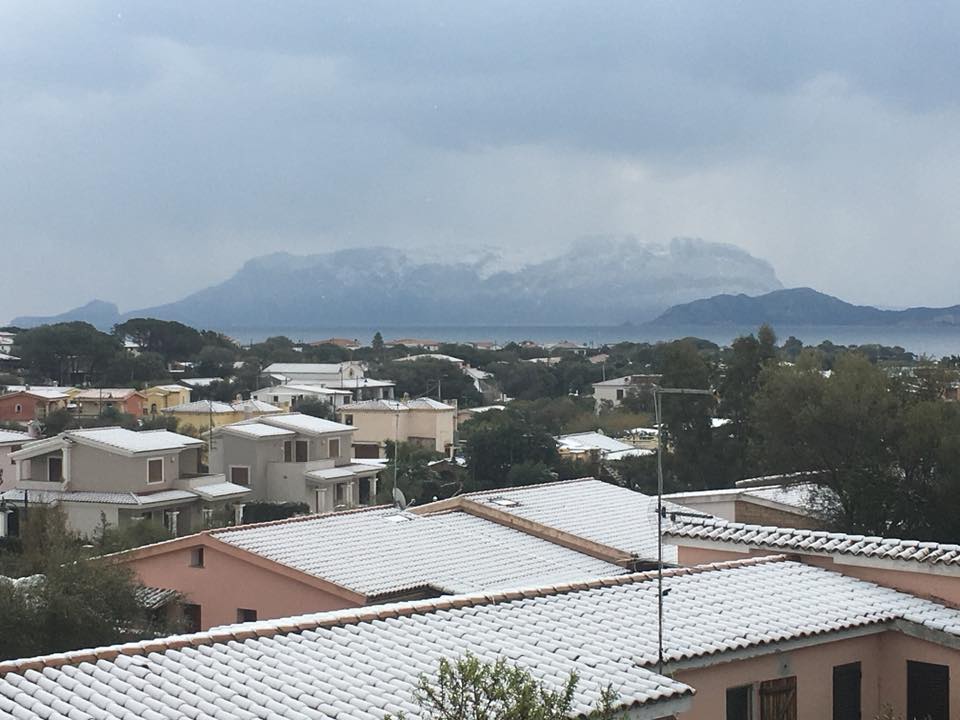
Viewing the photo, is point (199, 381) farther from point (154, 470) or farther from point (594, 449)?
point (154, 470)

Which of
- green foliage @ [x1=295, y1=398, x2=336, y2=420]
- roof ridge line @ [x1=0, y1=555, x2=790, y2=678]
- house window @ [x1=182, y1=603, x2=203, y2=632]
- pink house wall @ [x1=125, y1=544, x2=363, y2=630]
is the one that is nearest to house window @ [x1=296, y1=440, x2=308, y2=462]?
green foliage @ [x1=295, y1=398, x2=336, y2=420]

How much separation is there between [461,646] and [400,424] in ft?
166

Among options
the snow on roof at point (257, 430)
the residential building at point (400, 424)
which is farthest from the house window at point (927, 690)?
the residential building at point (400, 424)

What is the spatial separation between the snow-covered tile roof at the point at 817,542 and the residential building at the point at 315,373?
2883 inches

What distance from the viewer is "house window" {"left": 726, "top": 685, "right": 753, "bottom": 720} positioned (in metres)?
8.79

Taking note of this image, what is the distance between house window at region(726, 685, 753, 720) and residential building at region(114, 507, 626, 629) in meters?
5.50

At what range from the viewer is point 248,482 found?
4347cm

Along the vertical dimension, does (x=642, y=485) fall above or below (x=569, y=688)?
below

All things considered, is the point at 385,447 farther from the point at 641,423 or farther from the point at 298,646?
the point at 298,646

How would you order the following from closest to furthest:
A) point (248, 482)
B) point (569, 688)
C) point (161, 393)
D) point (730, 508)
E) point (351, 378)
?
point (569, 688), point (730, 508), point (248, 482), point (161, 393), point (351, 378)

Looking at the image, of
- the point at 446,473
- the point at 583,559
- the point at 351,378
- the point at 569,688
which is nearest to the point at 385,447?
the point at 446,473

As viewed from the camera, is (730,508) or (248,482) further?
(248,482)

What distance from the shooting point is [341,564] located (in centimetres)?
1532

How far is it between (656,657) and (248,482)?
1431 inches
